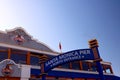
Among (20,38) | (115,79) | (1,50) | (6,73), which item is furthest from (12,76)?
(115,79)

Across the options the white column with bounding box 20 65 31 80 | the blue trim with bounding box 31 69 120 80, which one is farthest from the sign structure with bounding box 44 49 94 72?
the blue trim with bounding box 31 69 120 80

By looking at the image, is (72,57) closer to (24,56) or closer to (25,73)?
(25,73)

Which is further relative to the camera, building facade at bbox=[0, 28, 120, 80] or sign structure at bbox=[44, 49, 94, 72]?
building facade at bbox=[0, 28, 120, 80]

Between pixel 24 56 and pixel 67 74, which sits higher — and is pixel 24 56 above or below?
above

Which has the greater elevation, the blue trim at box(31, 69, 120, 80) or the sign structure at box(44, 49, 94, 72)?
the sign structure at box(44, 49, 94, 72)

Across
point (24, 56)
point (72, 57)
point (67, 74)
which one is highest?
Answer: point (24, 56)

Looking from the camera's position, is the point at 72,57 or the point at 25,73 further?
the point at 25,73

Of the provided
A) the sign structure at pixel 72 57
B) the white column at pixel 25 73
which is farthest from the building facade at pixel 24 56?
the sign structure at pixel 72 57

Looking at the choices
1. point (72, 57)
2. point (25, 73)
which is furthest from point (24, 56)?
point (72, 57)

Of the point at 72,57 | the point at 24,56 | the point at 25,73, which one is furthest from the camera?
the point at 24,56

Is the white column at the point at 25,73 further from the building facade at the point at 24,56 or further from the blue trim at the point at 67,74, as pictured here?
the blue trim at the point at 67,74

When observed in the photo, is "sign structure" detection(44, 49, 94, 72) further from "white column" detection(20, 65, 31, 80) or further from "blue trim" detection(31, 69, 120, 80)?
"blue trim" detection(31, 69, 120, 80)

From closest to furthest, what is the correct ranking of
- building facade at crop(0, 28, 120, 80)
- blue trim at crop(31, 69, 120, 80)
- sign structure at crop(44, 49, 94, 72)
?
sign structure at crop(44, 49, 94, 72) → building facade at crop(0, 28, 120, 80) → blue trim at crop(31, 69, 120, 80)

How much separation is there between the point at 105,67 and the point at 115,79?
3305 millimetres
